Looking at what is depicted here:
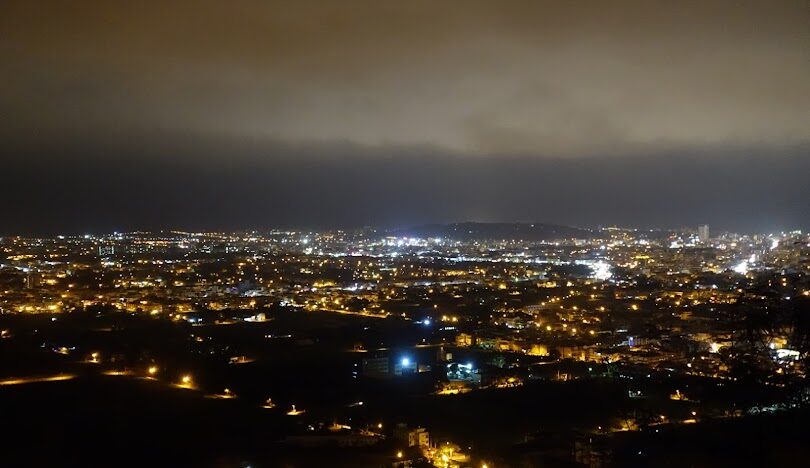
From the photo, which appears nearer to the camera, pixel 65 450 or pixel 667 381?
pixel 65 450

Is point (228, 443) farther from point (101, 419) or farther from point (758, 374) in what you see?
point (758, 374)

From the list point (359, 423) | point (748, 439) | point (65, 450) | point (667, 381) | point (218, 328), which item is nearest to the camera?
point (748, 439)

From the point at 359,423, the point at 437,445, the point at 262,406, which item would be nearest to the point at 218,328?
the point at 262,406

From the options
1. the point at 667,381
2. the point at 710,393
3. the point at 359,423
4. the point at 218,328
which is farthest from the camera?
the point at 218,328

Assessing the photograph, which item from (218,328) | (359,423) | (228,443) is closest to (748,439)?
(359,423)

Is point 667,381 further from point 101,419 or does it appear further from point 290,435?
point 101,419

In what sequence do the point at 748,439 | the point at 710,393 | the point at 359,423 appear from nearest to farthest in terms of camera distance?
1. the point at 748,439
2. the point at 359,423
3. the point at 710,393
